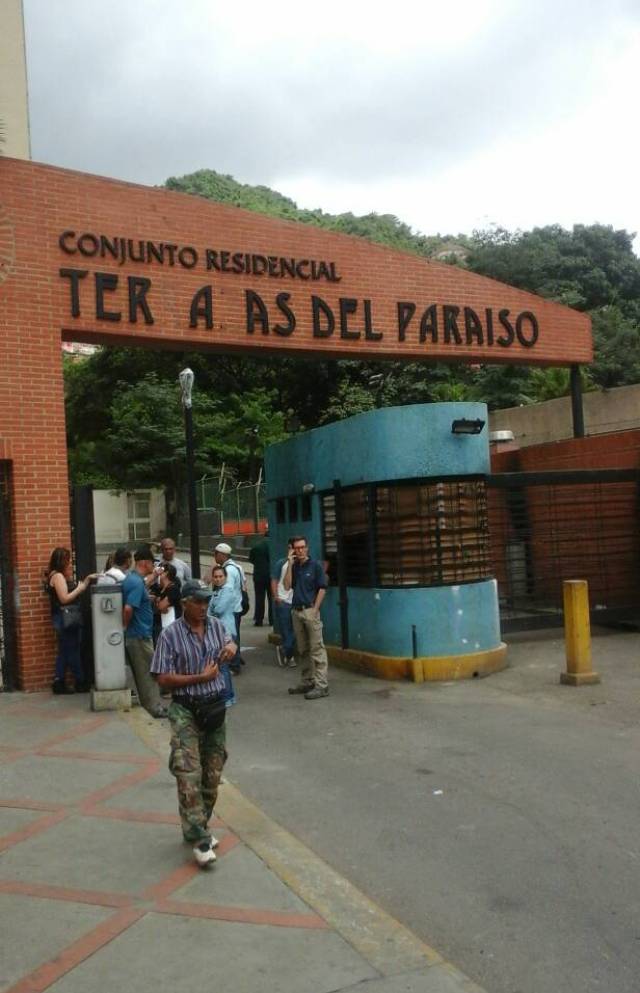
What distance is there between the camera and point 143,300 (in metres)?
12.0

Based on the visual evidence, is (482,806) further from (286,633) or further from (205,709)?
(286,633)

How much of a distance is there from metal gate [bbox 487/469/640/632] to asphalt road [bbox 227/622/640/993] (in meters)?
3.44

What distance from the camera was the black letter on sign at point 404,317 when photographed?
1393cm

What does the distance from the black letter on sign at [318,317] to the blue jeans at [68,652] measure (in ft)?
17.6

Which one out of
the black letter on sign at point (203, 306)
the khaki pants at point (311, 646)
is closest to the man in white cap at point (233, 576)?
the khaki pants at point (311, 646)

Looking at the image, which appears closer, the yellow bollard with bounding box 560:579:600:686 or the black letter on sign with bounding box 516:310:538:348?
the yellow bollard with bounding box 560:579:600:686

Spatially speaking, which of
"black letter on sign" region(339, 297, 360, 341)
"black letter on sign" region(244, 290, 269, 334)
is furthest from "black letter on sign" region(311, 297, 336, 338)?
"black letter on sign" region(244, 290, 269, 334)

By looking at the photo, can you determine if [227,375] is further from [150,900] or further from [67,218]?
[150,900]

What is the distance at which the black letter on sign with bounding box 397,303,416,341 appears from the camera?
13930mm

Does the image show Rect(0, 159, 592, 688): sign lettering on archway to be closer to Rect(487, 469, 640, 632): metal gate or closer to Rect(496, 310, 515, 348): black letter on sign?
Rect(496, 310, 515, 348): black letter on sign

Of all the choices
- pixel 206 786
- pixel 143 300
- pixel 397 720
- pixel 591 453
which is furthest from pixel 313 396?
pixel 206 786

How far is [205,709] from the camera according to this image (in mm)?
5441

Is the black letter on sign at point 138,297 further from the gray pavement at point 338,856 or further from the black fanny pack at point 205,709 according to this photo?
the black fanny pack at point 205,709

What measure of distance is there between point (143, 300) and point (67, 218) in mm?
1325
